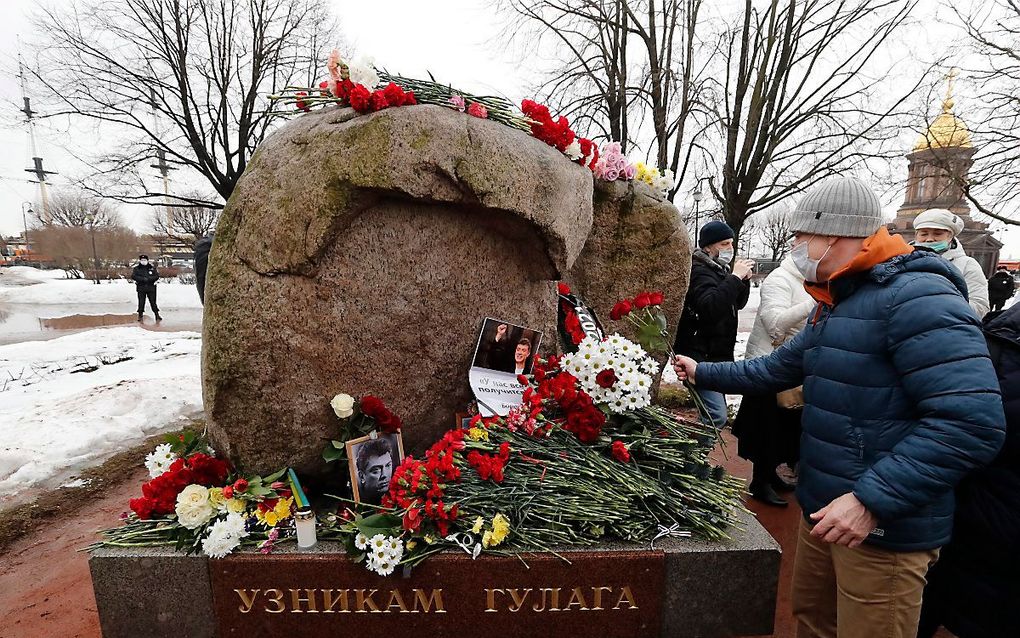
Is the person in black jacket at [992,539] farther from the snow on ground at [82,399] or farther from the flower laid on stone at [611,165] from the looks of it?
the snow on ground at [82,399]

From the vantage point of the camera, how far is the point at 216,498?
7.13 ft

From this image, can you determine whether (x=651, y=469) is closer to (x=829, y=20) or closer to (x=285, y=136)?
(x=285, y=136)

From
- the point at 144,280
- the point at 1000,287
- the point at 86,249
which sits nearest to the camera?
the point at 1000,287

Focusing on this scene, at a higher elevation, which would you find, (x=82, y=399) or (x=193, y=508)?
(x=193, y=508)

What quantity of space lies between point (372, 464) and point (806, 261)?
6.53 feet

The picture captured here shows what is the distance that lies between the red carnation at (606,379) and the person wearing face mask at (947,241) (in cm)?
237

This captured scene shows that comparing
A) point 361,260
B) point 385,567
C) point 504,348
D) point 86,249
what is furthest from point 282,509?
point 86,249

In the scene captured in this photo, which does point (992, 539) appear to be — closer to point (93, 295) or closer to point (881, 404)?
point (881, 404)

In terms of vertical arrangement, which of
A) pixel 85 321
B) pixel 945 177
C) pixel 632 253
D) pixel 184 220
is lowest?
pixel 85 321

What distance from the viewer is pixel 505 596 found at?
2.10 metres

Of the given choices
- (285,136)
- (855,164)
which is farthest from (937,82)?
(285,136)

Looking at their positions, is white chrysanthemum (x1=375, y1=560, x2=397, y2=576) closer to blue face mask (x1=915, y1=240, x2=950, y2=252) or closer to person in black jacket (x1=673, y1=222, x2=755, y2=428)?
person in black jacket (x1=673, y1=222, x2=755, y2=428)

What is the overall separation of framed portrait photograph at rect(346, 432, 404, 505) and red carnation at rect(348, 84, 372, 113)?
1.53 metres

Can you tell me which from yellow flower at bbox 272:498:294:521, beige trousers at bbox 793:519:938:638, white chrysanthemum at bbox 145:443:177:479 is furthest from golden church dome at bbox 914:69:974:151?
white chrysanthemum at bbox 145:443:177:479
